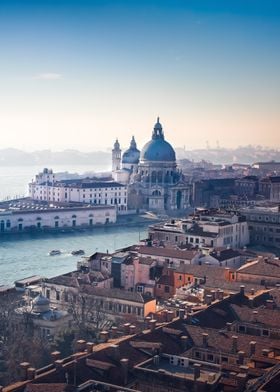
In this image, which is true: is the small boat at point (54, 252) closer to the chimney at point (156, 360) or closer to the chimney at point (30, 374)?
the chimney at point (156, 360)

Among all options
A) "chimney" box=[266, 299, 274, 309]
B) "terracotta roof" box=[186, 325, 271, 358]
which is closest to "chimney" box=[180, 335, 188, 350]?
"terracotta roof" box=[186, 325, 271, 358]

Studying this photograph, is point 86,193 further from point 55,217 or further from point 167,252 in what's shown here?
point 167,252

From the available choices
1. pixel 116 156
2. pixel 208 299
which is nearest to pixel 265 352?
pixel 208 299

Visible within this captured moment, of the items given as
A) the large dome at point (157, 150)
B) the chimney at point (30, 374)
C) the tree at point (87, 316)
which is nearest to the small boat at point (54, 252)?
the tree at point (87, 316)

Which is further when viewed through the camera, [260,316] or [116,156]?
[116,156]

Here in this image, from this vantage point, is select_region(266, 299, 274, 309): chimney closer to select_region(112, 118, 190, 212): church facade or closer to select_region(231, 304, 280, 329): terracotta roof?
select_region(231, 304, 280, 329): terracotta roof

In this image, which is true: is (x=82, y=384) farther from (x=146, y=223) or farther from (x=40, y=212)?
(x=146, y=223)
